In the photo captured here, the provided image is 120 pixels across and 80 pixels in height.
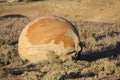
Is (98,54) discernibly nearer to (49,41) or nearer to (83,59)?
(83,59)

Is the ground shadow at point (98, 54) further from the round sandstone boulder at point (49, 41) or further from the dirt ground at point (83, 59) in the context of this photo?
the round sandstone boulder at point (49, 41)

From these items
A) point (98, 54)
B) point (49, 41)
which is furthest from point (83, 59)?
point (49, 41)

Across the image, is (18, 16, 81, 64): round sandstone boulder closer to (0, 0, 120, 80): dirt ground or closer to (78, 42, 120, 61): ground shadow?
(0, 0, 120, 80): dirt ground

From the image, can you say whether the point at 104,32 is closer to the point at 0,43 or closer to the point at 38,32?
the point at 0,43

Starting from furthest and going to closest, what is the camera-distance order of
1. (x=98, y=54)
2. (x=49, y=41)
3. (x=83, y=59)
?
1. (x=98, y=54)
2. (x=83, y=59)
3. (x=49, y=41)

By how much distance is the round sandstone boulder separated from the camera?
11.6m

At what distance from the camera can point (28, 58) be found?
39.5ft

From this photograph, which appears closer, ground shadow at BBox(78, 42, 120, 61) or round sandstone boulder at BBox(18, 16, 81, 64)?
round sandstone boulder at BBox(18, 16, 81, 64)

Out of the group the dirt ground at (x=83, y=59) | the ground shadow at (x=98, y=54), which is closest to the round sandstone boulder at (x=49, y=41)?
the dirt ground at (x=83, y=59)

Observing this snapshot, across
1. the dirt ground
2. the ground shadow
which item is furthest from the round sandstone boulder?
the ground shadow

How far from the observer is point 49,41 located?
1166 centimetres

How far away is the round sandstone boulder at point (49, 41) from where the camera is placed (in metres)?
11.6

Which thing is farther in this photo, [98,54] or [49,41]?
[98,54]

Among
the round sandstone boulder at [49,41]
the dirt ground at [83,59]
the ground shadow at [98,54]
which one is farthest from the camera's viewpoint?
the ground shadow at [98,54]
